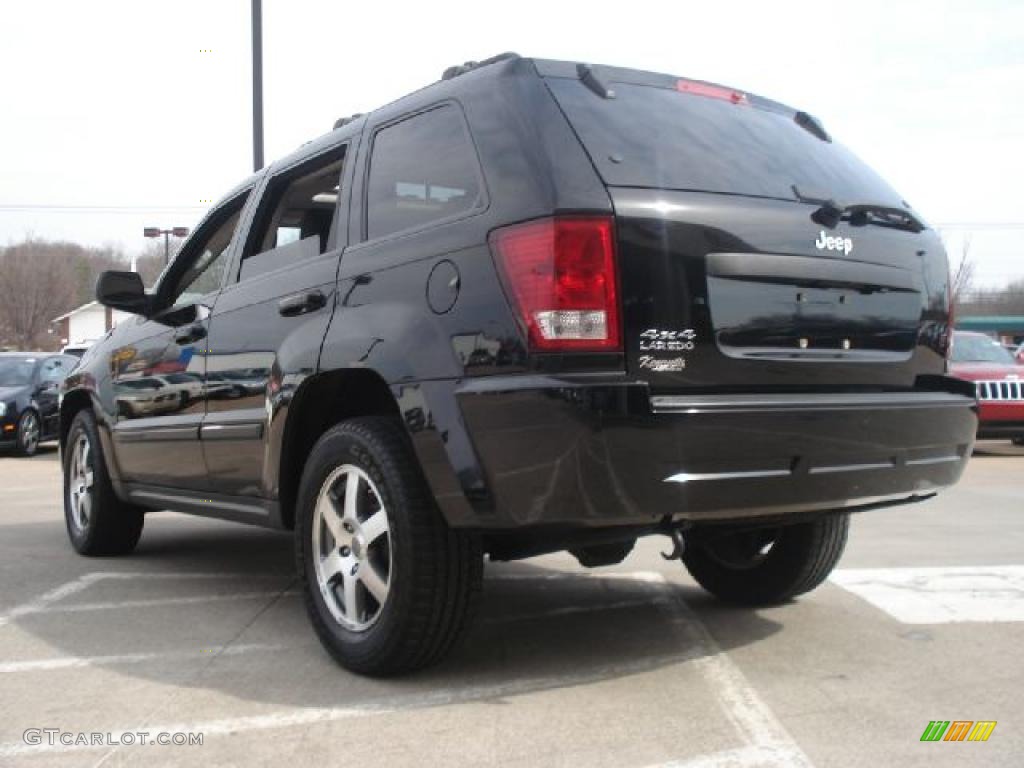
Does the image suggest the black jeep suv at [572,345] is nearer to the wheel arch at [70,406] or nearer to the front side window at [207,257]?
the front side window at [207,257]

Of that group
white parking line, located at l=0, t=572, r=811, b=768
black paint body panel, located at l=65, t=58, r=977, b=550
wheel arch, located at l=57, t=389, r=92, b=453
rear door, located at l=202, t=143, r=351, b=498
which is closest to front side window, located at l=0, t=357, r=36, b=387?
wheel arch, located at l=57, t=389, r=92, b=453

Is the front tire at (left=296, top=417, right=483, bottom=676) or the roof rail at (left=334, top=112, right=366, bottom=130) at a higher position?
the roof rail at (left=334, top=112, right=366, bottom=130)

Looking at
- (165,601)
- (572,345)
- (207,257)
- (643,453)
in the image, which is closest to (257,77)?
(207,257)

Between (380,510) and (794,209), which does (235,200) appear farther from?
(794,209)

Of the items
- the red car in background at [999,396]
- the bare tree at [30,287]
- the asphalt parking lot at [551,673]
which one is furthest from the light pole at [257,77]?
the bare tree at [30,287]

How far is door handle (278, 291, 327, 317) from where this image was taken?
3.71 meters

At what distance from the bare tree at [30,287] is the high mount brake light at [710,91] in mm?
73247

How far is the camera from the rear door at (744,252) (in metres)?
2.92

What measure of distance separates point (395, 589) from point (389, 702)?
36 cm

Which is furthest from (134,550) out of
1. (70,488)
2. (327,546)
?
(327,546)

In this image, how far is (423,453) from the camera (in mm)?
3078

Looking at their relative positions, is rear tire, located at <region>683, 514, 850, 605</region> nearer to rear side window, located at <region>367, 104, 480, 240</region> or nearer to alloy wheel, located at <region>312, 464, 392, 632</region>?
alloy wheel, located at <region>312, 464, 392, 632</region>

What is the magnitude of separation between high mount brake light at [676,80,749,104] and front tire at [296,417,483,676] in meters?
1.54

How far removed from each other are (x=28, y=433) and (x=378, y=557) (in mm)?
12441
